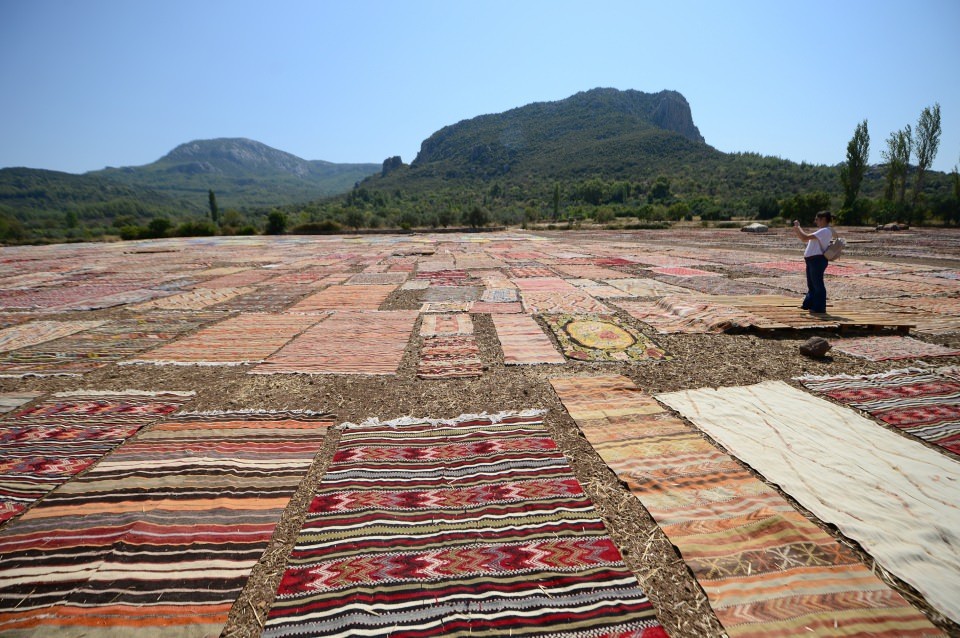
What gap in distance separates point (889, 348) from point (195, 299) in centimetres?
1190

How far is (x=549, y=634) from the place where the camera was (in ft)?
5.94

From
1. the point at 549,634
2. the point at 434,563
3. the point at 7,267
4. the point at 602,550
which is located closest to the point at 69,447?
the point at 434,563

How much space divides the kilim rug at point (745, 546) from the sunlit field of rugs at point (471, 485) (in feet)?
0.04

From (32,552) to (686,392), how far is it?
4.90m

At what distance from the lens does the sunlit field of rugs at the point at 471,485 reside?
1.93 metres

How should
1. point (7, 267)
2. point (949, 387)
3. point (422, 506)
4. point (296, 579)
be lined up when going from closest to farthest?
1. point (296, 579)
2. point (422, 506)
3. point (949, 387)
4. point (7, 267)

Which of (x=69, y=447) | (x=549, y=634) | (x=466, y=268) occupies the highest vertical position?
(x=466, y=268)

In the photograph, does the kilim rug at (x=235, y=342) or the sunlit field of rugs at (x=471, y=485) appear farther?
the kilim rug at (x=235, y=342)

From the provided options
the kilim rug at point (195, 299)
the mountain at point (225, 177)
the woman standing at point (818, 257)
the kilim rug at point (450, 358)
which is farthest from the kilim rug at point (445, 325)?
the mountain at point (225, 177)

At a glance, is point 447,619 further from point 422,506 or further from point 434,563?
point 422,506

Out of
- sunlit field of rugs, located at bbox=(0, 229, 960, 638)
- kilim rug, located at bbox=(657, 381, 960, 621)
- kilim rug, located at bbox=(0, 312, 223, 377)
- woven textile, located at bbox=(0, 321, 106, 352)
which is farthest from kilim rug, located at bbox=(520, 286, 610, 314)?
woven textile, located at bbox=(0, 321, 106, 352)

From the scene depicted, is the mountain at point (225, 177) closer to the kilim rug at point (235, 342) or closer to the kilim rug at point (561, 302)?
the kilim rug at point (235, 342)

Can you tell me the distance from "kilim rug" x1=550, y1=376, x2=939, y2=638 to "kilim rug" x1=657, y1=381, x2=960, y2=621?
0.18 meters

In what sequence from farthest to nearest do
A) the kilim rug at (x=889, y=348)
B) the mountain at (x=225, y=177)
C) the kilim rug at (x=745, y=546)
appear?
the mountain at (x=225, y=177), the kilim rug at (x=889, y=348), the kilim rug at (x=745, y=546)
